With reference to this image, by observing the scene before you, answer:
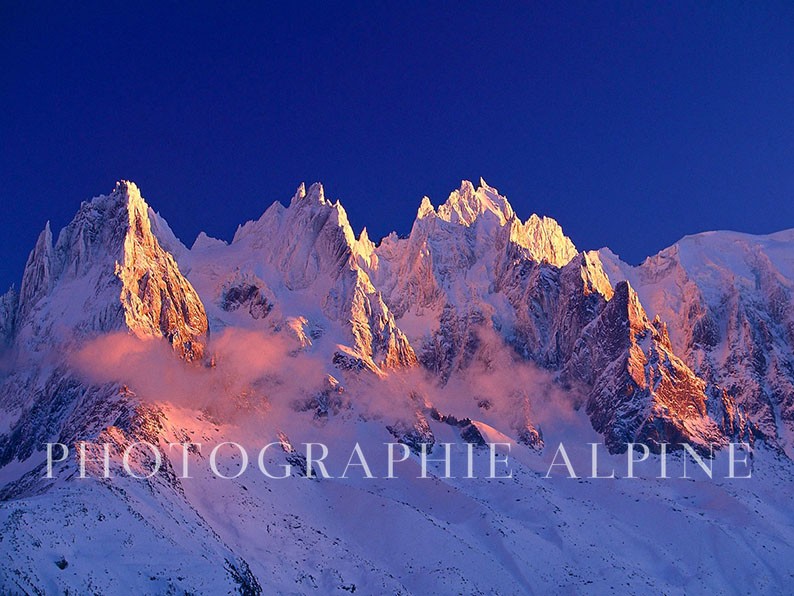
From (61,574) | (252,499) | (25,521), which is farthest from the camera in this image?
(252,499)

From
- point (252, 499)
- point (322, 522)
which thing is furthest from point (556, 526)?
point (252, 499)

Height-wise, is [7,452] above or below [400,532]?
above

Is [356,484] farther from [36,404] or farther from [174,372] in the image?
[36,404]

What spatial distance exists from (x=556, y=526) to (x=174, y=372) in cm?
7143

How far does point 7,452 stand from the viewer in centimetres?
18375

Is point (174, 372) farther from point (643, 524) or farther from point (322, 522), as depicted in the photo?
point (643, 524)

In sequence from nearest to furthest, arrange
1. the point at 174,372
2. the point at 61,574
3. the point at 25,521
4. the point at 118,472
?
1. the point at 61,574
2. the point at 25,521
3. the point at 118,472
4. the point at 174,372

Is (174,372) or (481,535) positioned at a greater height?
(174,372)

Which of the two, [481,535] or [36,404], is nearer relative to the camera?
[481,535]

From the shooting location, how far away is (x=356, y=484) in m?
192

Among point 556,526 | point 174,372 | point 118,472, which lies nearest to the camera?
point 118,472

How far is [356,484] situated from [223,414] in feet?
91.0

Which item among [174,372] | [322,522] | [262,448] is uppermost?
[174,372]

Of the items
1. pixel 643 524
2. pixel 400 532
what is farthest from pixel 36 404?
pixel 643 524
